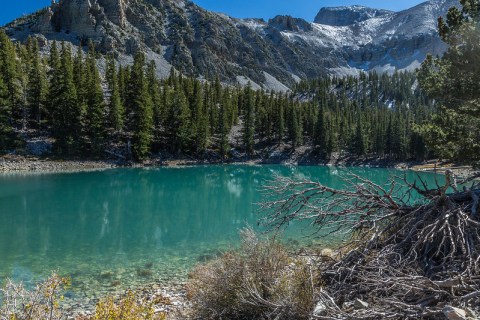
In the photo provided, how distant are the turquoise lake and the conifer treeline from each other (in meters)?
19.9

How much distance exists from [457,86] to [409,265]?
9938mm

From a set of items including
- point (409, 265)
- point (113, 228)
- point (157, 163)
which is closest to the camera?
point (409, 265)

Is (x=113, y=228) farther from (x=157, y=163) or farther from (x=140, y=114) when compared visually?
(x=140, y=114)

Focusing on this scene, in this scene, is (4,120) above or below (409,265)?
above

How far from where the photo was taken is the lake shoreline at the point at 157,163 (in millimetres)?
46612

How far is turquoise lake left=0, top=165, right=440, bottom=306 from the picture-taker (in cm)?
1302

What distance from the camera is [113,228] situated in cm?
2038

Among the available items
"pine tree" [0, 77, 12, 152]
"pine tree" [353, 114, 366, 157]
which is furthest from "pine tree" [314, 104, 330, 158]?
"pine tree" [0, 77, 12, 152]

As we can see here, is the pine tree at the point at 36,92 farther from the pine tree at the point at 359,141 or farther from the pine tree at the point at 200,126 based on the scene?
the pine tree at the point at 359,141

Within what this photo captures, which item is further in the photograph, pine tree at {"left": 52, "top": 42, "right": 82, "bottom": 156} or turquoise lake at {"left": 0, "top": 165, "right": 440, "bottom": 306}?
pine tree at {"left": 52, "top": 42, "right": 82, "bottom": 156}

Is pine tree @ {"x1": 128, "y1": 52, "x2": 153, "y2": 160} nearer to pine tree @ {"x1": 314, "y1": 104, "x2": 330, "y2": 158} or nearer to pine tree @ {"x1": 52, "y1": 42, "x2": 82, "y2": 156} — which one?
pine tree @ {"x1": 52, "y1": 42, "x2": 82, "y2": 156}

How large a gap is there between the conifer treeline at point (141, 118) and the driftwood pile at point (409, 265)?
55886 mm

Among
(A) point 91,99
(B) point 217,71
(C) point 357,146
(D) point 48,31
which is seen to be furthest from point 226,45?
(A) point 91,99

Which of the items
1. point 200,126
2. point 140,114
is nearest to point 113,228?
point 140,114
